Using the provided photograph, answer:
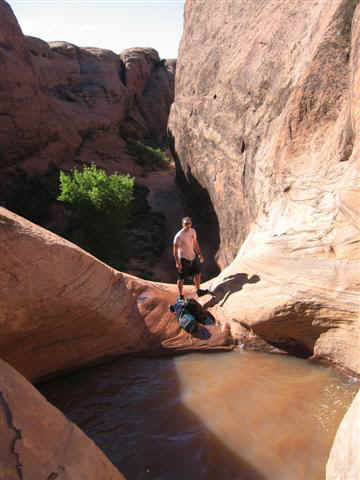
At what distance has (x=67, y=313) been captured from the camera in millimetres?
5070

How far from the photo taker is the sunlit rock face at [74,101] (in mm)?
16328

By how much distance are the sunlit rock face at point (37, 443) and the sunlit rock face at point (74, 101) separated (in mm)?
15288

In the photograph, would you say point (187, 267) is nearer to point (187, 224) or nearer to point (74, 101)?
point (187, 224)

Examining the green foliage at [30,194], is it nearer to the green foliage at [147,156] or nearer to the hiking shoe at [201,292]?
the green foliage at [147,156]

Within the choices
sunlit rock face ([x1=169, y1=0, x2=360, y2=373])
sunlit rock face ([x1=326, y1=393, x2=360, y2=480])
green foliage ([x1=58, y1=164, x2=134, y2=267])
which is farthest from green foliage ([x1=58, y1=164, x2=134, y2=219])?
sunlit rock face ([x1=326, y1=393, x2=360, y2=480])

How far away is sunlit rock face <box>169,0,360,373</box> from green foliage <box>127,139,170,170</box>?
12.5 meters

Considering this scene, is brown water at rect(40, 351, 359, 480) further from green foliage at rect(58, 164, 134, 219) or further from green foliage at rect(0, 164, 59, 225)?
green foliage at rect(0, 164, 59, 225)

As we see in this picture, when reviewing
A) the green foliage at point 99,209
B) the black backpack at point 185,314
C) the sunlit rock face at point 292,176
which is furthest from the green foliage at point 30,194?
the black backpack at point 185,314

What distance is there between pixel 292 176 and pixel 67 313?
152 inches

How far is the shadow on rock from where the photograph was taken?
570cm

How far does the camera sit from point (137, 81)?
26.7m

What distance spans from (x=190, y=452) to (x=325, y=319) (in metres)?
2.18

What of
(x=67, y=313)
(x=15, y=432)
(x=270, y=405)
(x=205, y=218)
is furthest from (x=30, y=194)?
(x=15, y=432)

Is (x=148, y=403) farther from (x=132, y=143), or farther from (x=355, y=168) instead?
(x=132, y=143)
